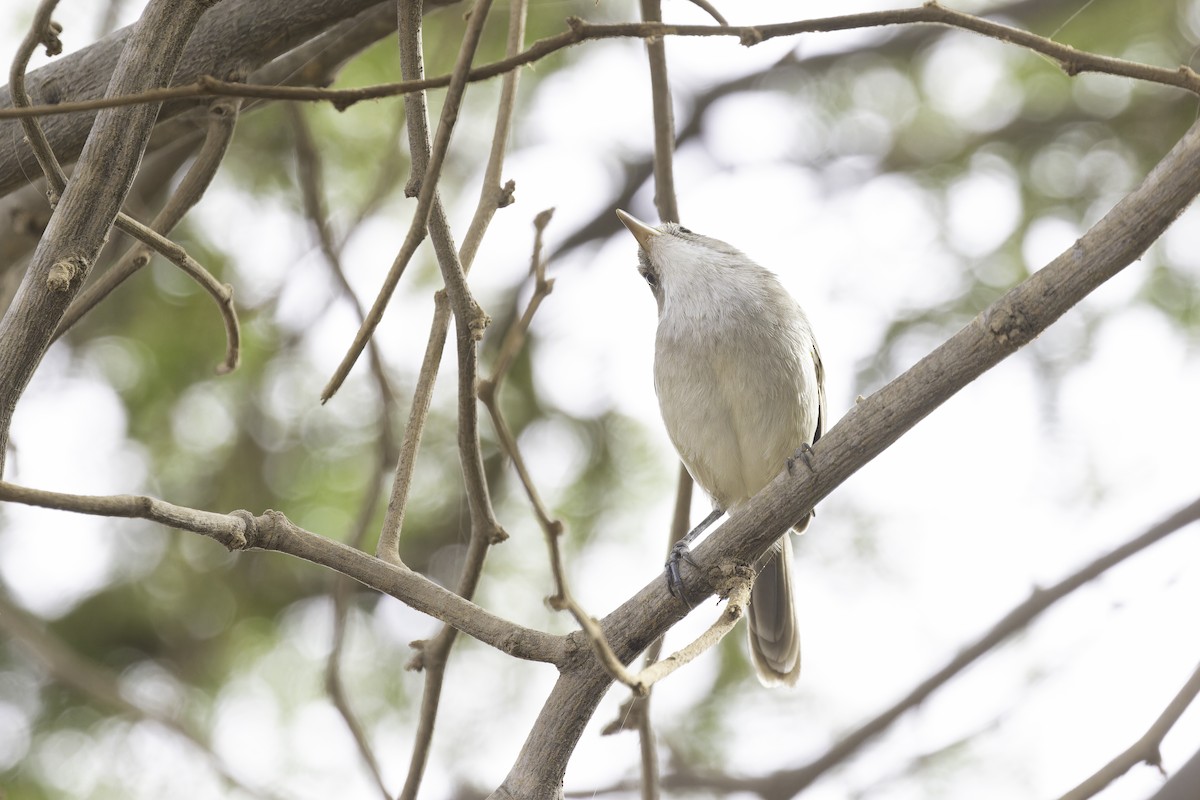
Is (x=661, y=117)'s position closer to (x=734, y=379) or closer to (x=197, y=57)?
(x=734, y=379)

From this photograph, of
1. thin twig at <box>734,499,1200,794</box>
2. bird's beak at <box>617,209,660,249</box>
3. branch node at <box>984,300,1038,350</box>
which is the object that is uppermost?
bird's beak at <box>617,209,660,249</box>

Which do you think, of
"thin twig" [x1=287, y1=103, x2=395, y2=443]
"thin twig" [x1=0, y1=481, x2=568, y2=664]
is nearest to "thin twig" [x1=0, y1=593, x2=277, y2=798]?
"thin twig" [x1=287, y1=103, x2=395, y2=443]

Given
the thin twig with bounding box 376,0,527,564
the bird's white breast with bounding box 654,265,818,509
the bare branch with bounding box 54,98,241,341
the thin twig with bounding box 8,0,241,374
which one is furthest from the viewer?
the bird's white breast with bounding box 654,265,818,509

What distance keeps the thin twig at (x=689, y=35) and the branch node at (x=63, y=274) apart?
0.76 feet

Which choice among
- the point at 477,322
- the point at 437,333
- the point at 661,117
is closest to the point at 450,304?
the point at 477,322

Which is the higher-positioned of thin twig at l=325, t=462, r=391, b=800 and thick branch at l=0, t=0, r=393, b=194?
thick branch at l=0, t=0, r=393, b=194

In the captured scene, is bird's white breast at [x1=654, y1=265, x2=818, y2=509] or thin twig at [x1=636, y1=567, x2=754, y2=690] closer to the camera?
thin twig at [x1=636, y1=567, x2=754, y2=690]

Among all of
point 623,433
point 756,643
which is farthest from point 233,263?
point 756,643

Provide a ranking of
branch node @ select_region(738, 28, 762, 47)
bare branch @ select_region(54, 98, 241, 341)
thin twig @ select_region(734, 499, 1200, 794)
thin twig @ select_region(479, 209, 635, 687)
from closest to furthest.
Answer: thin twig @ select_region(479, 209, 635, 687), branch node @ select_region(738, 28, 762, 47), bare branch @ select_region(54, 98, 241, 341), thin twig @ select_region(734, 499, 1200, 794)

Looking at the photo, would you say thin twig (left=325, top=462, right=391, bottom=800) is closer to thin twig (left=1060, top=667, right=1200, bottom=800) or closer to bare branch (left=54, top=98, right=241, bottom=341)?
bare branch (left=54, top=98, right=241, bottom=341)

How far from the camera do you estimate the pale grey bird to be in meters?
3.47

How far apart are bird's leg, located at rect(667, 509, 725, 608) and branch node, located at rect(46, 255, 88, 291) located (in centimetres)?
111

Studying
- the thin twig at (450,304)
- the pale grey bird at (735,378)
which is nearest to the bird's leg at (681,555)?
the pale grey bird at (735,378)

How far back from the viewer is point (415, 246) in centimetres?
188
